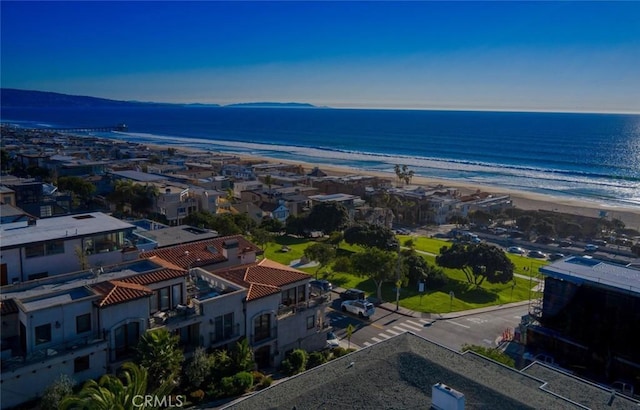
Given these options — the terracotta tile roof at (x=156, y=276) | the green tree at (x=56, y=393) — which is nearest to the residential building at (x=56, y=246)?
the terracotta tile roof at (x=156, y=276)

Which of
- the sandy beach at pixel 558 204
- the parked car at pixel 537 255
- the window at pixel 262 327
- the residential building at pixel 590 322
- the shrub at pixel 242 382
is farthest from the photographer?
the sandy beach at pixel 558 204

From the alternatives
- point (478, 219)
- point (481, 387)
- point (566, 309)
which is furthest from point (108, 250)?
point (478, 219)

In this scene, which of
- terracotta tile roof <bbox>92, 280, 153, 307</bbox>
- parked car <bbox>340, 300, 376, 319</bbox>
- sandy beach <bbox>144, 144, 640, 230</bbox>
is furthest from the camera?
sandy beach <bbox>144, 144, 640, 230</bbox>

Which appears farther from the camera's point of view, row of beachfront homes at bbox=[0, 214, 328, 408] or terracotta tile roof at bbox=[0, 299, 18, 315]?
terracotta tile roof at bbox=[0, 299, 18, 315]

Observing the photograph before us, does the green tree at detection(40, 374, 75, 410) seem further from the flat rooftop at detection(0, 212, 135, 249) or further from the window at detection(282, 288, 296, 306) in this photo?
the window at detection(282, 288, 296, 306)

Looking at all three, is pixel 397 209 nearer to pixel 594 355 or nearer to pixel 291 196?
pixel 291 196

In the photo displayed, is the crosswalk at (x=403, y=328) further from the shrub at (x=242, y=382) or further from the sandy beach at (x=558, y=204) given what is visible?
the sandy beach at (x=558, y=204)

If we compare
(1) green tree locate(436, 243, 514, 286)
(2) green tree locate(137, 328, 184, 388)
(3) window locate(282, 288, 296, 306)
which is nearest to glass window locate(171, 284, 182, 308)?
(2) green tree locate(137, 328, 184, 388)
